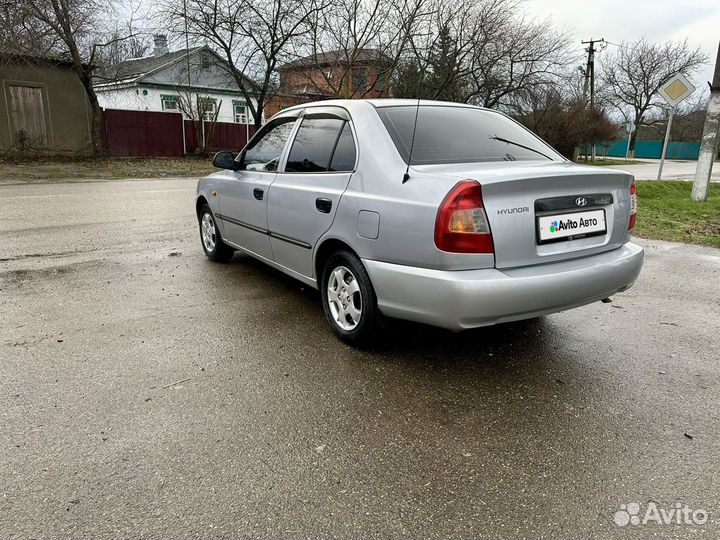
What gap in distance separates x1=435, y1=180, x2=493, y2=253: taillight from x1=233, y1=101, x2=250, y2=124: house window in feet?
120

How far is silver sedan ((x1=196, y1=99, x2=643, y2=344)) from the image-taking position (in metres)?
2.76

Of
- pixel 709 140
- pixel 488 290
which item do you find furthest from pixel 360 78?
pixel 488 290

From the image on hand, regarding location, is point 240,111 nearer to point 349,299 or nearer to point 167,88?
point 167,88

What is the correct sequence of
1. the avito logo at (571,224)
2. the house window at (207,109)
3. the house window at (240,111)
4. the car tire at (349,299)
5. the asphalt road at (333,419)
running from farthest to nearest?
the house window at (240,111) → the house window at (207,109) → the car tire at (349,299) → the avito logo at (571,224) → the asphalt road at (333,419)

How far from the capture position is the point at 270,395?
287 cm

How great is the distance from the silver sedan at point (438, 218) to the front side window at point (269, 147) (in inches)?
4.1

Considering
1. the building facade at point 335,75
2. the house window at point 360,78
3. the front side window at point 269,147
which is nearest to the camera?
the front side window at point 269,147

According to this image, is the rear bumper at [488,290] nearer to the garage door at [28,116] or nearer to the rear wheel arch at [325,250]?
the rear wheel arch at [325,250]

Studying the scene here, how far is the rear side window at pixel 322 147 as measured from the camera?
3555mm

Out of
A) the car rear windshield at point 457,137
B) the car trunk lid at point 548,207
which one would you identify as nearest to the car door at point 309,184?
the car rear windshield at point 457,137

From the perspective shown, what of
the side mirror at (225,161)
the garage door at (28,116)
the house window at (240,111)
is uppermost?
the house window at (240,111)

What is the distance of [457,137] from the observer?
139 inches

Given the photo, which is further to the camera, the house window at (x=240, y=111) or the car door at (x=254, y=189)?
the house window at (x=240, y=111)

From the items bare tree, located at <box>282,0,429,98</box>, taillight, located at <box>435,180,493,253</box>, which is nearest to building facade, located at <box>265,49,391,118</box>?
bare tree, located at <box>282,0,429,98</box>
